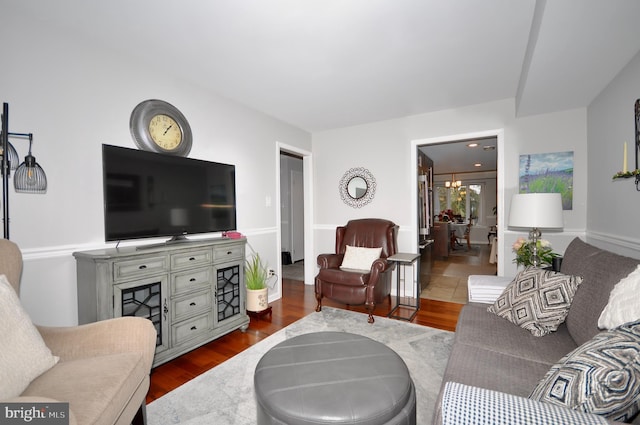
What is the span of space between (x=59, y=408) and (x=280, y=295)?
3.11 metres

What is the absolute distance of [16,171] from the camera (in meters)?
1.80

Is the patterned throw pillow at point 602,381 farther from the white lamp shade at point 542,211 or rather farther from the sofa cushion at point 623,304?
the white lamp shade at point 542,211

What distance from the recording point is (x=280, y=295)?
3.97 metres

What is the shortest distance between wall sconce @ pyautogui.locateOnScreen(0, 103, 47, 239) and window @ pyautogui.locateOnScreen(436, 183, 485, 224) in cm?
1079

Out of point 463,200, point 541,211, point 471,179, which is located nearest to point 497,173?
point 541,211

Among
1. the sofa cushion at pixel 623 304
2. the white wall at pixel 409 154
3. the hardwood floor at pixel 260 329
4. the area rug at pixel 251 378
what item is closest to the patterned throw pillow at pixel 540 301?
the sofa cushion at pixel 623 304

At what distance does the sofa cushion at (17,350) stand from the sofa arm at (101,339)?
0.42 ft

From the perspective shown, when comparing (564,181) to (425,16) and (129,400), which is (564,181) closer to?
(425,16)

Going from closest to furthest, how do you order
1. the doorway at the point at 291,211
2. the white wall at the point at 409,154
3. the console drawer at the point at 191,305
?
1. the console drawer at the point at 191,305
2. the white wall at the point at 409,154
3. the doorway at the point at 291,211

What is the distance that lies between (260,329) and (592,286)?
8.66ft

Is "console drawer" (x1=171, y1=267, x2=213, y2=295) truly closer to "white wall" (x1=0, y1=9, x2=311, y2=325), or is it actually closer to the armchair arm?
"white wall" (x1=0, y1=9, x2=311, y2=325)

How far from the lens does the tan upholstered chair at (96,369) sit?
42.1 inches

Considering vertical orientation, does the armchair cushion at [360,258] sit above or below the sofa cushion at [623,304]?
below

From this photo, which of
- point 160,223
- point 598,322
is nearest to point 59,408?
point 160,223
